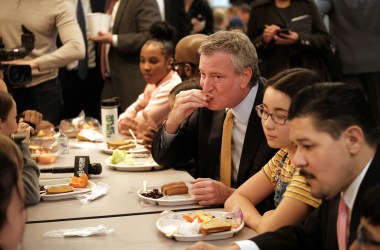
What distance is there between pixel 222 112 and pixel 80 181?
0.78 meters

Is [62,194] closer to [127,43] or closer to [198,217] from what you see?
[198,217]

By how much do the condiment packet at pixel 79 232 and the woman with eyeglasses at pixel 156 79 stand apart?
1659 millimetres

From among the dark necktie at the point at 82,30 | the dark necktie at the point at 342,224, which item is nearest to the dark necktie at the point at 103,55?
the dark necktie at the point at 82,30

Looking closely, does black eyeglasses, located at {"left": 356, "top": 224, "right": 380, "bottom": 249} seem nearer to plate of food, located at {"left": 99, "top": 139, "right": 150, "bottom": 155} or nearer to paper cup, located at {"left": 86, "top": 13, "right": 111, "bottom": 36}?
plate of food, located at {"left": 99, "top": 139, "right": 150, "bottom": 155}

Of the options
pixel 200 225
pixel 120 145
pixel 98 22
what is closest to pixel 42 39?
pixel 98 22

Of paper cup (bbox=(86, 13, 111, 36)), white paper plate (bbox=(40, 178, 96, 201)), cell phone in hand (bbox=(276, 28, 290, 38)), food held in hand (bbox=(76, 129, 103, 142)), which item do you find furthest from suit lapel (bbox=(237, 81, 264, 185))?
paper cup (bbox=(86, 13, 111, 36))

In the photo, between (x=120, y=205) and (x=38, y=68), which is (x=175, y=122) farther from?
(x=38, y=68)

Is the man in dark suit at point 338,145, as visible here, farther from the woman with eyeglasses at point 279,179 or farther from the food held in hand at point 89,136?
the food held in hand at point 89,136

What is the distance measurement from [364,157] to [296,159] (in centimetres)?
19

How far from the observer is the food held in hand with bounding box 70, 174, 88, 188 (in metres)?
2.80

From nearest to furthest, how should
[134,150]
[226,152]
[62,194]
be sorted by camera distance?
1. [62,194]
2. [226,152]
3. [134,150]

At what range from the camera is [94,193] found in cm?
273

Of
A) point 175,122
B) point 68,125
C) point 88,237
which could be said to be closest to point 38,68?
point 68,125

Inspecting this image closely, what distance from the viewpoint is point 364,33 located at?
516 cm
